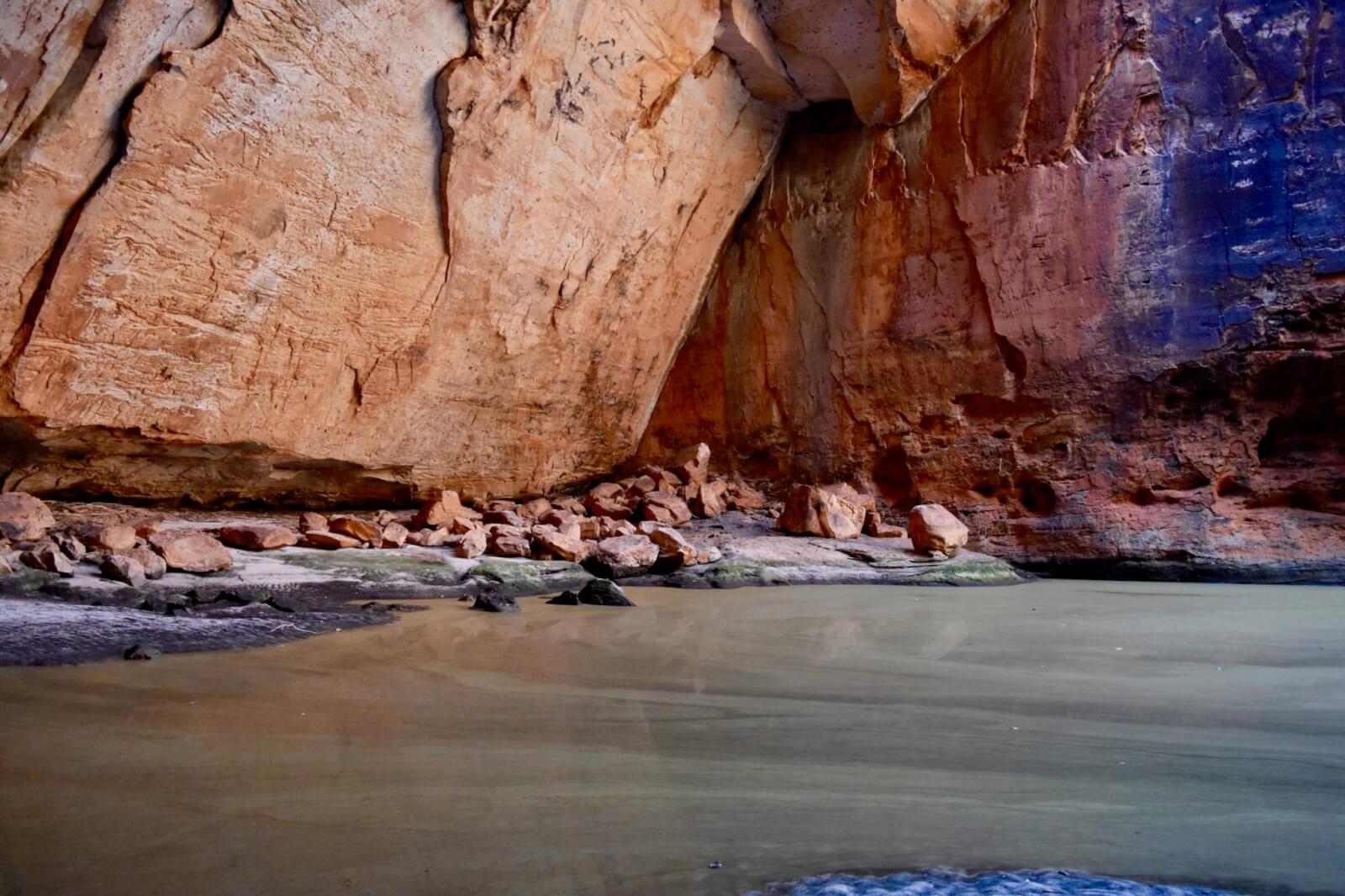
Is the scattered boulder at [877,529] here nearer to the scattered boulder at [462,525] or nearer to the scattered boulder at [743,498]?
the scattered boulder at [743,498]

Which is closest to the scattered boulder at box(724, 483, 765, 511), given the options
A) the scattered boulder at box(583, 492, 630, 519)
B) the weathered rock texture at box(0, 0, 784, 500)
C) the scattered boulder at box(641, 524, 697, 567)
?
the scattered boulder at box(583, 492, 630, 519)

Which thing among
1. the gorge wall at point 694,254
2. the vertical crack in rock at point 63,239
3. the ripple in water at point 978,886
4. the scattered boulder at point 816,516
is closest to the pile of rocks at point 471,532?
the gorge wall at point 694,254

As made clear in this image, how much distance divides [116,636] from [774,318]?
604cm

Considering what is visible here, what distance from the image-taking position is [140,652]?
2.09m

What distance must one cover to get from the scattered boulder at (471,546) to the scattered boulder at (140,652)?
2213 millimetres

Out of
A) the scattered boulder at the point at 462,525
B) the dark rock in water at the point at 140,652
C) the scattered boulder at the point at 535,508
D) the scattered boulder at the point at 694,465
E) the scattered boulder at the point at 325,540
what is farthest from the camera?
the scattered boulder at the point at 694,465

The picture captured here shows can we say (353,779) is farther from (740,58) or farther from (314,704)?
(740,58)

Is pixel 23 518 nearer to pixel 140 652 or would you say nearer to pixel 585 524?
pixel 140 652

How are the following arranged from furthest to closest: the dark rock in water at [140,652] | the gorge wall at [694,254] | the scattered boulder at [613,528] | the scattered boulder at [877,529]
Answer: the scattered boulder at [877,529], the scattered boulder at [613,528], the gorge wall at [694,254], the dark rock in water at [140,652]

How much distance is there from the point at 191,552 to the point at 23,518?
0.93 m

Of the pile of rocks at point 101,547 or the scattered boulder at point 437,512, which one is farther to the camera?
the scattered boulder at point 437,512

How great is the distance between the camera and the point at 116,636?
2.26 meters

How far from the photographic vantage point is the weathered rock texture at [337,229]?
3.68 m

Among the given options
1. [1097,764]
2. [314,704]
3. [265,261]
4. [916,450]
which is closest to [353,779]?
[314,704]
